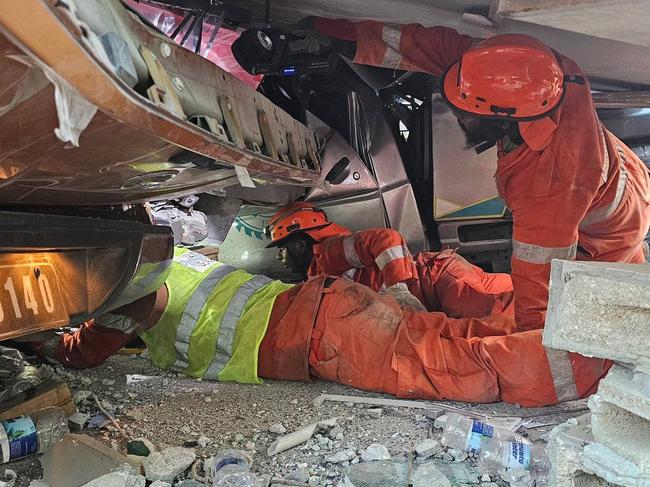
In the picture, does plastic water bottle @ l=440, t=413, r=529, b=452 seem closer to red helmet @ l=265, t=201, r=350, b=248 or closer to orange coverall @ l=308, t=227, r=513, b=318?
orange coverall @ l=308, t=227, r=513, b=318

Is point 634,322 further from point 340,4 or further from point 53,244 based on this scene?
point 340,4

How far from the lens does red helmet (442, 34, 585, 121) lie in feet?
7.14

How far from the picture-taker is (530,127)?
243 cm

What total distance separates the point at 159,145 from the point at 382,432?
1.25 metres

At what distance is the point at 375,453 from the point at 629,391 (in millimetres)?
866

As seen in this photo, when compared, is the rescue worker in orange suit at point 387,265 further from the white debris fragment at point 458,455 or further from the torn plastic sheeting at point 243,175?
the torn plastic sheeting at point 243,175

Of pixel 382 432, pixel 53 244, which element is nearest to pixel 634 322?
pixel 382 432

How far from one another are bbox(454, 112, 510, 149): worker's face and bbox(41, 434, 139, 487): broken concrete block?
1.90 m

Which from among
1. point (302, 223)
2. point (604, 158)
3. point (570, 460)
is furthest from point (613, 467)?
point (302, 223)

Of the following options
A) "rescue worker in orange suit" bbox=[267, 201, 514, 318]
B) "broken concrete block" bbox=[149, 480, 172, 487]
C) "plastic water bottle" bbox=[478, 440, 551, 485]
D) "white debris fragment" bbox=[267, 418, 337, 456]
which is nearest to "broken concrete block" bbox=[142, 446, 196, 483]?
"broken concrete block" bbox=[149, 480, 172, 487]

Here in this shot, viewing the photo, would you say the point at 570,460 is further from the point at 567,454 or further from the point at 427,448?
the point at 427,448

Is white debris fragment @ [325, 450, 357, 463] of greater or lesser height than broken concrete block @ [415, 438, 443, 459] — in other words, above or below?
above

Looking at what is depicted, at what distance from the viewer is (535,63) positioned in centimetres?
219

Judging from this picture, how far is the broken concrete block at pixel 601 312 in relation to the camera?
4.13ft
